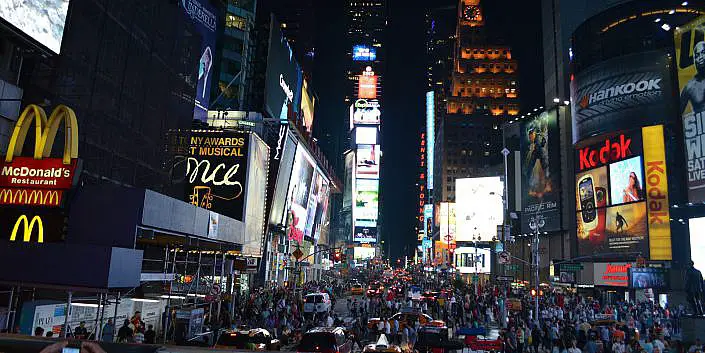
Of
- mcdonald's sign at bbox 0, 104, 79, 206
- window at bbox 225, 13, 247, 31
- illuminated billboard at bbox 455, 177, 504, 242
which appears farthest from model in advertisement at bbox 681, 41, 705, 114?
window at bbox 225, 13, 247, 31

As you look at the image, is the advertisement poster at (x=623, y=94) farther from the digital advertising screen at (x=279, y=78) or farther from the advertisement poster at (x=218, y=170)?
the advertisement poster at (x=218, y=170)

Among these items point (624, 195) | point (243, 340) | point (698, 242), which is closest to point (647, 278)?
point (698, 242)

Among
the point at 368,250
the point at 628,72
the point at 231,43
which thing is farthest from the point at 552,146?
the point at 368,250

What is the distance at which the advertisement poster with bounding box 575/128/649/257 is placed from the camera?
54188 millimetres

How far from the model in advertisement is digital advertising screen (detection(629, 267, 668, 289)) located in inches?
616

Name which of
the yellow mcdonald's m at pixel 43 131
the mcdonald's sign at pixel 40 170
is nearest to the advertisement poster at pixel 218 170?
the yellow mcdonald's m at pixel 43 131

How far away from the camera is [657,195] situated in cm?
5247

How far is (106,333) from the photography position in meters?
18.2

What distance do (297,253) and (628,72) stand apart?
44580 millimetres

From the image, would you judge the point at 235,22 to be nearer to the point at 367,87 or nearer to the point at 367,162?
the point at 367,162

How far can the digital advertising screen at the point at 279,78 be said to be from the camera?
60.9 metres

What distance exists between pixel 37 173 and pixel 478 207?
91495mm

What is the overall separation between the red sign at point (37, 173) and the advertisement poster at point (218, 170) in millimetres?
29924

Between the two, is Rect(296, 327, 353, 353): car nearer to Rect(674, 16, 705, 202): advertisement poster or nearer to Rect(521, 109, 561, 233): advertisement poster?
Rect(674, 16, 705, 202): advertisement poster
